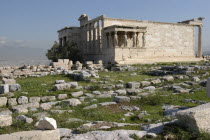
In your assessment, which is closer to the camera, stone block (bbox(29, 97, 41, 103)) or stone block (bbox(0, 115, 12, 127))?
stone block (bbox(0, 115, 12, 127))

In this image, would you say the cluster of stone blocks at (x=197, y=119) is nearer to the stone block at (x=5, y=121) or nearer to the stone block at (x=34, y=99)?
the stone block at (x=5, y=121)

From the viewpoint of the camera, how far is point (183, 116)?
203 inches

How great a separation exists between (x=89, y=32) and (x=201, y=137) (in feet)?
98.5

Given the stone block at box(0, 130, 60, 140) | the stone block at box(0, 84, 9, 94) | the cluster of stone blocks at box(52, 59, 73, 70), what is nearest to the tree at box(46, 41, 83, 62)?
the cluster of stone blocks at box(52, 59, 73, 70)

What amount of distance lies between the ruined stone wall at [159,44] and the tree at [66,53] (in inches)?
162

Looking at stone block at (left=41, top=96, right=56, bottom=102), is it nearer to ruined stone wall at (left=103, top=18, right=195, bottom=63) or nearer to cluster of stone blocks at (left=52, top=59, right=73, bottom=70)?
cluster of stone blocks at (left=52, top=59, right=73, bottom=70)

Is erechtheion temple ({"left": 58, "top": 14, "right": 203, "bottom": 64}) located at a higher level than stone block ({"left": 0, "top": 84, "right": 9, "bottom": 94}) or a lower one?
higher

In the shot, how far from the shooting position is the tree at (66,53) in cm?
3138

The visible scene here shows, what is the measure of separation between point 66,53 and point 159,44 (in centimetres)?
1368

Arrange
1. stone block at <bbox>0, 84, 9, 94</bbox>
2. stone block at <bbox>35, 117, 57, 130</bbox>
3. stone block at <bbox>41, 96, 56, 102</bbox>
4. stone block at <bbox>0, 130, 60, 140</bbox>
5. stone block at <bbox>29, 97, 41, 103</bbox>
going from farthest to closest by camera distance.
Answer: stone block at <bbox>0, 84, 9, 94</bbox>, stone block at <bbox>41, 96, 56, 102</bbox>, stone block at <bbox>29, 97, 41, 103</bbox>, stone block at <bbox>35, 117, 57, 130</bbox>, stone block at <bbox>0, 130, 60, 140</bbox>

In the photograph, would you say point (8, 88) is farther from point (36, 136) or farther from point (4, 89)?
point (36, 136)

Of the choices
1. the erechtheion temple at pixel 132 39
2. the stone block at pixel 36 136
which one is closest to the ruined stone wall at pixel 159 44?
the erechtheion temple at pixel 132 39

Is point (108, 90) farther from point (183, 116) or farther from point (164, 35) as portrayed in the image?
point (164, 35)

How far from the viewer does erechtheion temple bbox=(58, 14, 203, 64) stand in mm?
29469
